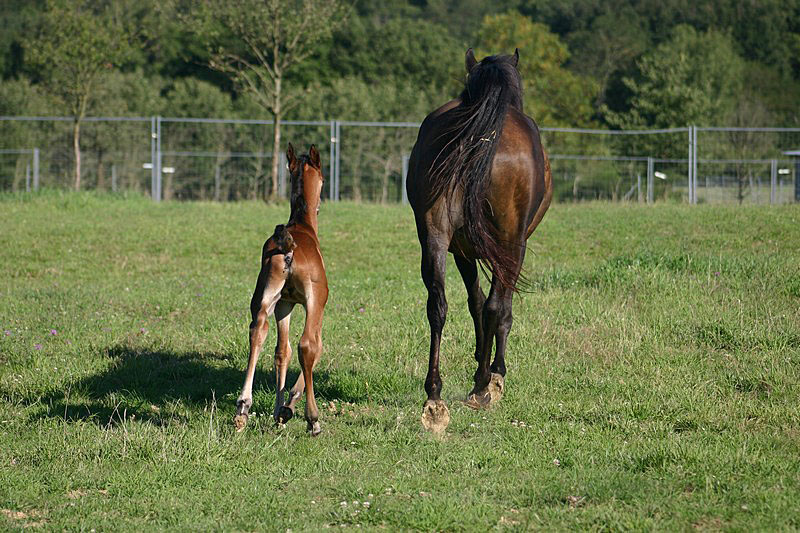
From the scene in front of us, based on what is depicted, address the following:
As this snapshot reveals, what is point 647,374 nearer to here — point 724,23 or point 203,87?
point 203,87

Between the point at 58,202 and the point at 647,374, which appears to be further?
the point at 58,202

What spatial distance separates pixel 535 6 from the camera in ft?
257

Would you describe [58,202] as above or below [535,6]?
below

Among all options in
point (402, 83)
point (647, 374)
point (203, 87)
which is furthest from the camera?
point (402, 83)

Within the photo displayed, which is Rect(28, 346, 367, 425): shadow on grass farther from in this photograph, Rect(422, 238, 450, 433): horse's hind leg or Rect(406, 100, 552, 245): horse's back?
Rect(406, 100, 552, 245): horse's back

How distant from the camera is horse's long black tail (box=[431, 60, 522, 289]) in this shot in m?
6.08

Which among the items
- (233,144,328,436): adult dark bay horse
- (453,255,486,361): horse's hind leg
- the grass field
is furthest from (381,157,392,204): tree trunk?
(233,144,328,436): adult dark bay horse

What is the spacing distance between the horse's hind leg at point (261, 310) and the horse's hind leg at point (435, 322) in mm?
1015

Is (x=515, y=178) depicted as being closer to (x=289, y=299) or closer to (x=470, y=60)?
(x=470, y=60)

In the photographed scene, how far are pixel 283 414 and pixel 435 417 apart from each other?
39.4 inches

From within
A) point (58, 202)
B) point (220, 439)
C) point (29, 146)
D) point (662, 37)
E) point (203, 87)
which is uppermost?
point (662, 37)

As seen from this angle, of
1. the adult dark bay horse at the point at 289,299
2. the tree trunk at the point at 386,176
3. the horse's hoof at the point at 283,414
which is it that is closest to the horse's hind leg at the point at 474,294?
the adult dark bay horse at the point at 289,299

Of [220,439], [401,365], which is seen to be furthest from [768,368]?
[220,439]

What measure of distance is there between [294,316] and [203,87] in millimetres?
46239
